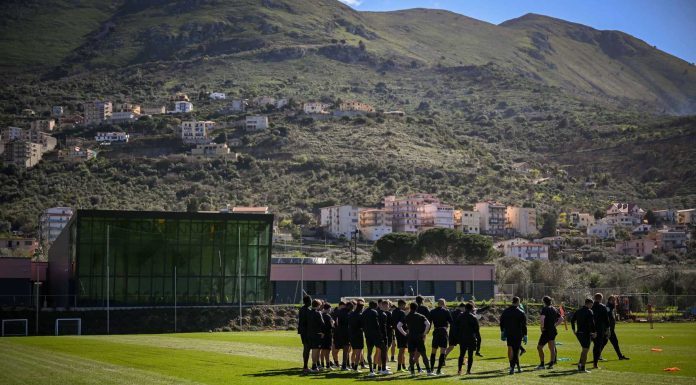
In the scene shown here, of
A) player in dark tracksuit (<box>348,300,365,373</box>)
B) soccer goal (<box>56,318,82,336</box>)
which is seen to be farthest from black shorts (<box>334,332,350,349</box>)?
soccer goal (<box>56,318,82,336</box>)

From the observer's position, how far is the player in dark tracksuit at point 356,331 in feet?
87.6

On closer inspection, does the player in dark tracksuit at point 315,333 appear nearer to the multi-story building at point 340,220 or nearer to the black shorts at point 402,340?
the black shorts at point 402,340

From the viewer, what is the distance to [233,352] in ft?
112

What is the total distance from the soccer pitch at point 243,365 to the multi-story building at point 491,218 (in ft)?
507

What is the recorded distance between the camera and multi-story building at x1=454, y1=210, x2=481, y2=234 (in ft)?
626

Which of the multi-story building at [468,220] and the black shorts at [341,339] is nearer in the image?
the black shorts at [341,339]

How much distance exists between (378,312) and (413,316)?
3.17ft

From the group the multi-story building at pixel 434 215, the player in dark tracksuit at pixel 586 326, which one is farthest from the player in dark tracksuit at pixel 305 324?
the multi-story building at pixel 434 215

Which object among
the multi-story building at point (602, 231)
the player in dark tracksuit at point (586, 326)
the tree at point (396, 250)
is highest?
the multi-story building at point (602, 231)

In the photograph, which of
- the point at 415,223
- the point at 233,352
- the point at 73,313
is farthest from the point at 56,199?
the point at 233,352

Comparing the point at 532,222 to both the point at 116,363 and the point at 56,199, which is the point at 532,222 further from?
the point at 116,363

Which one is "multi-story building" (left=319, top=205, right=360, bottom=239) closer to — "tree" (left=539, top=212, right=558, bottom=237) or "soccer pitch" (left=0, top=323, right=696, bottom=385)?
"tree" (left=539, top=212, right=558, bottom=237)

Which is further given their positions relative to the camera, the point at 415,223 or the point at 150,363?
the point at 415,223

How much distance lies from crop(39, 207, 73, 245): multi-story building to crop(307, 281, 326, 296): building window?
8727 centimetres
